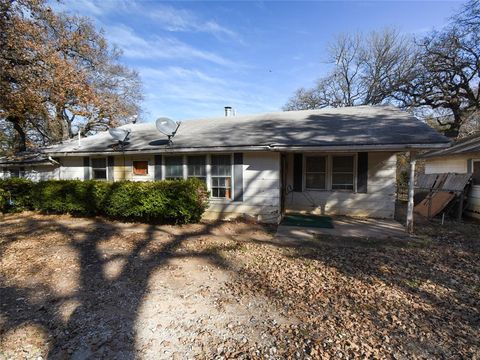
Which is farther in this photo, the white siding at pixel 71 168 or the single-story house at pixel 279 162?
Answer: the white siding at pixel 71 168

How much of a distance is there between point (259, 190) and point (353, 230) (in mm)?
3010

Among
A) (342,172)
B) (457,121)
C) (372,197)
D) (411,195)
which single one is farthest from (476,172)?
(457,121)

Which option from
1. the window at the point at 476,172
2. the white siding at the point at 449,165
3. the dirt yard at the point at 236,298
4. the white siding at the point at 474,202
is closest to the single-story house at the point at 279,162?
the dirt yard at the point at 236,298

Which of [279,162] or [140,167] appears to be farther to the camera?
[140,167]

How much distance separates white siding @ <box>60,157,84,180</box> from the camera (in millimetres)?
10906

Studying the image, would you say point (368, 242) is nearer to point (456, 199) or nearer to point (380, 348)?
point (380, 348)

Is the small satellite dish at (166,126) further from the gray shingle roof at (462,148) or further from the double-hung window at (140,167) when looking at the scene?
the gray shingle roof at (462,148)

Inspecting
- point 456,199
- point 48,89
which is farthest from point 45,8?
point 456,199

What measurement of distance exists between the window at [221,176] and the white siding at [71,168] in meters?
5.85

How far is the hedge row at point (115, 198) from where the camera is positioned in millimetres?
7738

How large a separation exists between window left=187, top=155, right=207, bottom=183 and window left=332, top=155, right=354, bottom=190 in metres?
4.56

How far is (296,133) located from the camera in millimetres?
8961

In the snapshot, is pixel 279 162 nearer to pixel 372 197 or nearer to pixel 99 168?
pixel 372 197

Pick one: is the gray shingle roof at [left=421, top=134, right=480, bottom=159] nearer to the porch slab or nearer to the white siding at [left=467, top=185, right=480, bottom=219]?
the white siding at [left=467, top=185, right=480, bottom=219]
